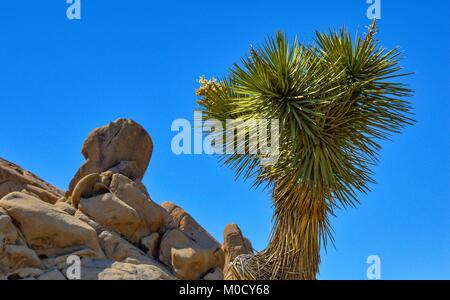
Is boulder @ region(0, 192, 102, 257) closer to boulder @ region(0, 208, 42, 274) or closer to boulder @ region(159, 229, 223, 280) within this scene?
boulder @ region(0, 208, 42, 274)

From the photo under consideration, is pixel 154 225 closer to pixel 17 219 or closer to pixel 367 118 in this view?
pixel 17 219

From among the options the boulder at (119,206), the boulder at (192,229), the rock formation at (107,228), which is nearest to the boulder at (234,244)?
the rock formation at (107,228)

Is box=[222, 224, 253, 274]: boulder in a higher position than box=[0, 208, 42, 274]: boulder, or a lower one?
higher

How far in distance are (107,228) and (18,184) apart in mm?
7075

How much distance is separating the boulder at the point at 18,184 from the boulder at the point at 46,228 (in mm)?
8006

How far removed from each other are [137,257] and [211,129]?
712 centimetres

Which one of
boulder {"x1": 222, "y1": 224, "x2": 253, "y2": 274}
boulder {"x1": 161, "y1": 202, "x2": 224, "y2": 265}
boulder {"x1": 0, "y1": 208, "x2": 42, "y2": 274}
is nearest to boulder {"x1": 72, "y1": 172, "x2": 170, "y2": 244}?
boulder {"x1": 161, "y1": 202, "x2": 224, "y2": 265}

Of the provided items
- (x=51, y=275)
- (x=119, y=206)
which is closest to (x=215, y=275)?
(x=119, y=206)

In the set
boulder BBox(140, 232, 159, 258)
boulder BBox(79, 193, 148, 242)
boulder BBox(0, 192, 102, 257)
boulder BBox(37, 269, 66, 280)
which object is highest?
boulder BBox(79, 193, 148, 242)

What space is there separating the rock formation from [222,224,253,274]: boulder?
0.04 m

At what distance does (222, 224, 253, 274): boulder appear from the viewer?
22.3 metres
